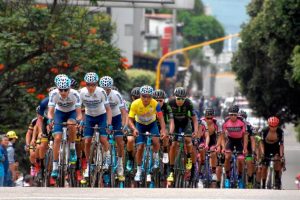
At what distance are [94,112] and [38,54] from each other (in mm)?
11324

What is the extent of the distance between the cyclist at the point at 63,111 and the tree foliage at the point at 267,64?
21.7m

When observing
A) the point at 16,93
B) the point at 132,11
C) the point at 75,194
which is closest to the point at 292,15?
the point at 16,93

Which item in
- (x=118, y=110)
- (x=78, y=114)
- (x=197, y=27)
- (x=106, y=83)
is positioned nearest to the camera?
(x=78, y=114)

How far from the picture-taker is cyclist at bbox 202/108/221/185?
27.6 meters

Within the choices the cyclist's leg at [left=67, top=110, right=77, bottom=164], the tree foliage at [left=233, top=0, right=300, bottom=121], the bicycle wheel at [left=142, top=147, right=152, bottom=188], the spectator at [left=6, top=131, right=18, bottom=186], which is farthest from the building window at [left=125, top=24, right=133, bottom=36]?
the cyclist's leg at [left=67, top=110, right=77, bottom=164]

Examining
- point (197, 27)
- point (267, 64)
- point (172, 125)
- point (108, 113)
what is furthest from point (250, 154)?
point (197, 27)

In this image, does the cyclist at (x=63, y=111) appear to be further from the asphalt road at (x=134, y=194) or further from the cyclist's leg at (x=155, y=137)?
the cyclist's leg at (x=155, y=137)

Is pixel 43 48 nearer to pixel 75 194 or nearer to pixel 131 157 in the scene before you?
pixel 131 157

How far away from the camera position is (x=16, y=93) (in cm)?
3503

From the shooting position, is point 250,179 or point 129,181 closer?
point 129,181

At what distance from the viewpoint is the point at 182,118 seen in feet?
81.1

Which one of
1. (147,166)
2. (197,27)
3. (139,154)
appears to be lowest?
(147,166)

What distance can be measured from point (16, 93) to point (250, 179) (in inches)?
341

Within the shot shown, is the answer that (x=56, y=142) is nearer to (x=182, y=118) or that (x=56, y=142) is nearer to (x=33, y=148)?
(x=33, y=148)
